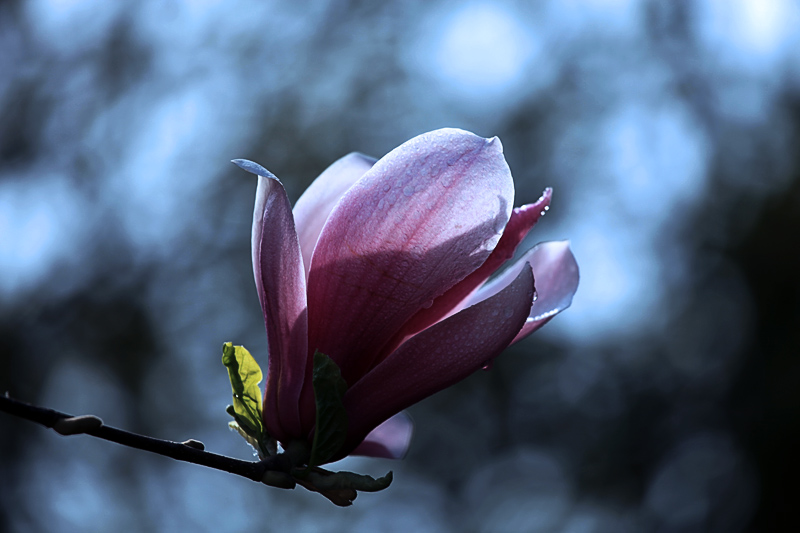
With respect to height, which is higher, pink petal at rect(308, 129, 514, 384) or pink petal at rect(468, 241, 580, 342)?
pink petal at rect(308, 129, 514, 384)

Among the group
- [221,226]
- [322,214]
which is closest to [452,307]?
[322,214]

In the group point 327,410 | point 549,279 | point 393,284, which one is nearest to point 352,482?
point 327,410

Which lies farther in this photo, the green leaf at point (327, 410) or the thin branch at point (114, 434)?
the green leaf at point (327, 410)

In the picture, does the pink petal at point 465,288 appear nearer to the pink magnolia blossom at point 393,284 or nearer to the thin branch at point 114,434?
the pink magnolia blossom at point 393,284

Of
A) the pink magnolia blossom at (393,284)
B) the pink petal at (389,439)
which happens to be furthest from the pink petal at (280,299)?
the pink petal at (389,439)

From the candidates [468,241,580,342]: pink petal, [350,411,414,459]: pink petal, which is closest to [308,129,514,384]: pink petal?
[468,241,580,342]: pink petal

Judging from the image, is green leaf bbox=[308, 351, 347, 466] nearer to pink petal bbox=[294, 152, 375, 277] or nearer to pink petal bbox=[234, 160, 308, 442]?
pink petal bbox=[234, 160, 308, 442]

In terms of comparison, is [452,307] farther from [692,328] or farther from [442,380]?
[692,328]
